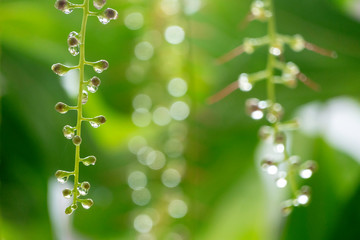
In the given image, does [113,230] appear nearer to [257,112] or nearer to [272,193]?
[272,193]

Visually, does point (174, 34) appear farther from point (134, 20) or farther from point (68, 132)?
point (68, 132)

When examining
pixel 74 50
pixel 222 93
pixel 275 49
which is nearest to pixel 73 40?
pixel 74 50

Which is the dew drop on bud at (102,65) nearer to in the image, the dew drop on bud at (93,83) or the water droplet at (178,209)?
the dew drop on bud at (93,83)

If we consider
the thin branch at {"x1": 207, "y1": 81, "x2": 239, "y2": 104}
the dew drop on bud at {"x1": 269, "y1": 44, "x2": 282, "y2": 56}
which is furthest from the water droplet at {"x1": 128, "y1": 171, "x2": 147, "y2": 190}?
the dew drop on bud at {"x1": 269, "y1": 44, "x2": 282, "y2": 56}

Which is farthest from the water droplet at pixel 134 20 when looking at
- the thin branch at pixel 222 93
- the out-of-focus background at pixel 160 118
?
the thin branch at pixel 222 93

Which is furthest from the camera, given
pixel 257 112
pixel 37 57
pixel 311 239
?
pixel 37 57

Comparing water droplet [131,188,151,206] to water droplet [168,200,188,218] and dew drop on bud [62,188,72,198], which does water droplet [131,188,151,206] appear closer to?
water droplet [168,200,188,218]

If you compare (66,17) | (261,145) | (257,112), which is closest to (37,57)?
(66,17)
